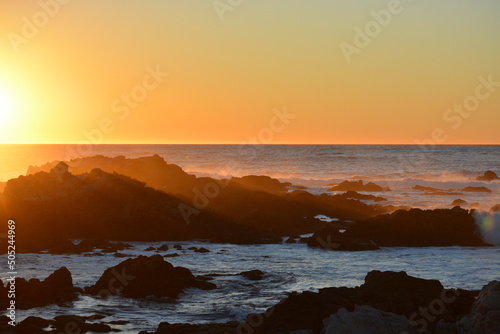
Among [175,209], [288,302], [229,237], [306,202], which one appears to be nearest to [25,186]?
[175,209]

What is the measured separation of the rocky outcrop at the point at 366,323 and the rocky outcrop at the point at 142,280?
37.6ft

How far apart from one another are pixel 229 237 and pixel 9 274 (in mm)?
15245

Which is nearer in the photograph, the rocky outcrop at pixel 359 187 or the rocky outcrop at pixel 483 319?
the rocky outcrop at pixel 483 319

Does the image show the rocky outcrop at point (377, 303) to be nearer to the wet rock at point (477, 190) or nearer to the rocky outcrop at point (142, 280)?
the rocky outcrop at point (142, 280)

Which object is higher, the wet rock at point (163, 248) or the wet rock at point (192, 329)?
the wet rock at point (163, 248)

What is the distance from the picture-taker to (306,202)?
180 feet

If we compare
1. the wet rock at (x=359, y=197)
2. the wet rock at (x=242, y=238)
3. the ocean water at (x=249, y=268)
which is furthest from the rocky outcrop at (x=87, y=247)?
the wet rock at (x=359, y=197)

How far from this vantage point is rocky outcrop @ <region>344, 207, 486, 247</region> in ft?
130

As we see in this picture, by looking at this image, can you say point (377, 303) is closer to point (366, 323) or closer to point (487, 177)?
point (366, 323)

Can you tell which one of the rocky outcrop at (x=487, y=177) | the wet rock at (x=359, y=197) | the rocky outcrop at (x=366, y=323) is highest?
the rocky outcrop at (x=487, y=177)

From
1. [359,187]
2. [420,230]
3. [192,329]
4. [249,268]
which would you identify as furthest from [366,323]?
[359,187]

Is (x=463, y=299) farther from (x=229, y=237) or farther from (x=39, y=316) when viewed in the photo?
(x=229, y=237)

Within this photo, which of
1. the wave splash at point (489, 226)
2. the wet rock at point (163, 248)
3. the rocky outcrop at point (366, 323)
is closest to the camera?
the rocky outcrop at point (366, 323)

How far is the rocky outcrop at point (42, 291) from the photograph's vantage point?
2247 cm
